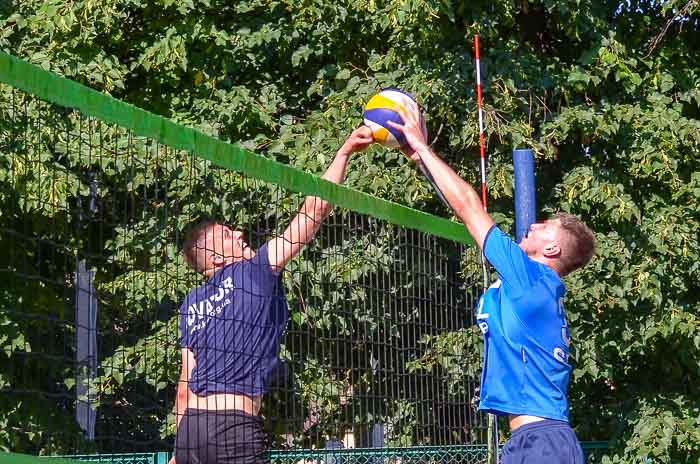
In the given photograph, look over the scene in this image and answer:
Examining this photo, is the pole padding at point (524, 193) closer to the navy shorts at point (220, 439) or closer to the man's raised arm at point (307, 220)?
the man's raised arm at point (307, 220)

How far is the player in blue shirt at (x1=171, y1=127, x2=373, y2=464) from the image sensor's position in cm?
497

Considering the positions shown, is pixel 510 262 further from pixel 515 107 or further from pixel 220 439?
pixel 515 107

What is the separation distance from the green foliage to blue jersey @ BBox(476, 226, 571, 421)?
4.63 metres

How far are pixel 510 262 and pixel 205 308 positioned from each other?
1.18 m

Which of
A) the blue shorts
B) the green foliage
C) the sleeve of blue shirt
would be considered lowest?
the blue shorts

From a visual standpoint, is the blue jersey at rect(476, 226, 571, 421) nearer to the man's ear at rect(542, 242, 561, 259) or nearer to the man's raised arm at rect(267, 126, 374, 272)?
the man's ear at rect(542, 242, 561, 259)

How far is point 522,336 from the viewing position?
5004mm

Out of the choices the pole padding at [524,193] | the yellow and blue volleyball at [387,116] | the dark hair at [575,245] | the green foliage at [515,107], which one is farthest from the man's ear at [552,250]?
the green foliage at [515,107]

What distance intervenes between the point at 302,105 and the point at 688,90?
135 inches

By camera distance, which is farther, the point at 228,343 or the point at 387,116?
the point at 387,116

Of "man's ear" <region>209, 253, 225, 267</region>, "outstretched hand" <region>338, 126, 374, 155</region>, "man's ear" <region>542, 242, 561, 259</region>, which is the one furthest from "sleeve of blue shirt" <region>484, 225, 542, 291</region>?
"man's ear" <region>209, 253, 225, 267</region>

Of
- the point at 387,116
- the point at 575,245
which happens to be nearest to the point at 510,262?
the point at 575,245

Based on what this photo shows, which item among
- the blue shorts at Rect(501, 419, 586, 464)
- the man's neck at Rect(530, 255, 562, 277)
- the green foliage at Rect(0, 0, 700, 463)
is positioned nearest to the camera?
the blue shorts at Rect(501, 419, 586, 464)

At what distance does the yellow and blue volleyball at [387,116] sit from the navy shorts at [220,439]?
1277 mm
